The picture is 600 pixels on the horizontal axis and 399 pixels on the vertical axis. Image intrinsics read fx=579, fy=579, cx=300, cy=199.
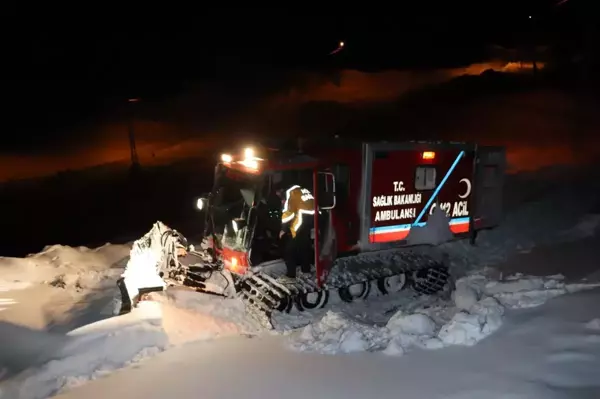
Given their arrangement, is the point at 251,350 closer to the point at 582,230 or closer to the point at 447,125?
the point at 582,230

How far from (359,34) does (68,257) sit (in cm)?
4012

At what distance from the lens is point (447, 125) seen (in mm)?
32094

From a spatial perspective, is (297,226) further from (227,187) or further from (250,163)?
(227,187)

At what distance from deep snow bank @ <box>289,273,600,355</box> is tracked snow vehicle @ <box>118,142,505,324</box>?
1.46m

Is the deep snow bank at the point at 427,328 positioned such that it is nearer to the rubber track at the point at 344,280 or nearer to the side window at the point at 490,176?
the rubber track at the point at 344,280

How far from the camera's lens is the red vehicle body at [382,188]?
8.73 metres

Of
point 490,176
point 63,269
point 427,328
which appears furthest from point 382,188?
point 63,269

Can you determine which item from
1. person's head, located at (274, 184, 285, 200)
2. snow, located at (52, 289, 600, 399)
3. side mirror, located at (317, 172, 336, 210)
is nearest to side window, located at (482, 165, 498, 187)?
side mirror, located at (317, 172, 336, 210)

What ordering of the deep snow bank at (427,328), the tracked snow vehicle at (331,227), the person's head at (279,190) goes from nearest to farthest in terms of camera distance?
1. the deep snow bank at (427,328)
2. the tracked snow vehicle at (331,227)
3. the person's head at (279,190)

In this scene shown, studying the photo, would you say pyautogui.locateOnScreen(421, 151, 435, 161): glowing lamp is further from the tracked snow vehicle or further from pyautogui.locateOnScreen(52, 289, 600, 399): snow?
pyautogui.locateOnScreen(52, 289, 600, 399): snow

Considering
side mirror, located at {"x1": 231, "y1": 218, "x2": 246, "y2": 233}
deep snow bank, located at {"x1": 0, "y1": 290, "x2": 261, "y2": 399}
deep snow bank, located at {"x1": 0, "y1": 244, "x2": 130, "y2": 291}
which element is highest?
side mirror, located at {"x1": 231, "y1": 218, "x2": 246, "y2": 233}

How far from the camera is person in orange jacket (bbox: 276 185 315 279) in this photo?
8586 mm

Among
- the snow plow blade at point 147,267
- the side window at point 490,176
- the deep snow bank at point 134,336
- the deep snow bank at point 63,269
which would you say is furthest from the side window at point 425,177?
the deep snow bank at point 63,269

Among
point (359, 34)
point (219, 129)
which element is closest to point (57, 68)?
point (219, 129)
